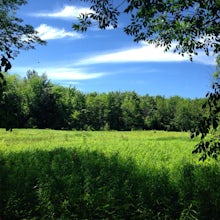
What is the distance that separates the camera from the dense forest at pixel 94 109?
87938 millimetres

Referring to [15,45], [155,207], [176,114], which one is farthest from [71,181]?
[176,114]

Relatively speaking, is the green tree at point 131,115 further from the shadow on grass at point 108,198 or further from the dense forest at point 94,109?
the shadow on grass at point 108,198

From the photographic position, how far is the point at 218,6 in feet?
17.7

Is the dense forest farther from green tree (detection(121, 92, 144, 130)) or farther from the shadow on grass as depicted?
the shadow on grass

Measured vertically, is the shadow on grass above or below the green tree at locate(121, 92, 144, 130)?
below

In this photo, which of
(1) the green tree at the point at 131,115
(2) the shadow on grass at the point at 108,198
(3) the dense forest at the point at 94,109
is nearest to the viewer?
(2) the shadow on grass at the point at 108,198

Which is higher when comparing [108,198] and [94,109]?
[94,109]

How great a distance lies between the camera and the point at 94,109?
11081 centimetres

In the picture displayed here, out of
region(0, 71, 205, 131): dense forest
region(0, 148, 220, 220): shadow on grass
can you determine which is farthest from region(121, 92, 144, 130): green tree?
region(0, 148, 220, 220): shadow on grass

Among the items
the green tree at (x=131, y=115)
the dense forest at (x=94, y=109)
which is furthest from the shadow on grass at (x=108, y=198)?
the green tree at (x=131, y=115)

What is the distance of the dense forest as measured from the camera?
8794 centimetres

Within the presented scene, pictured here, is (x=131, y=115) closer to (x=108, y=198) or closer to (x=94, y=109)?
(x=94, y=109)

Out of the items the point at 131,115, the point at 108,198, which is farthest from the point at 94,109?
the point at 108,198

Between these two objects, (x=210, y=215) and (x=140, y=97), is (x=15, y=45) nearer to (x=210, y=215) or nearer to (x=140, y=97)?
(x=210, y=215)
